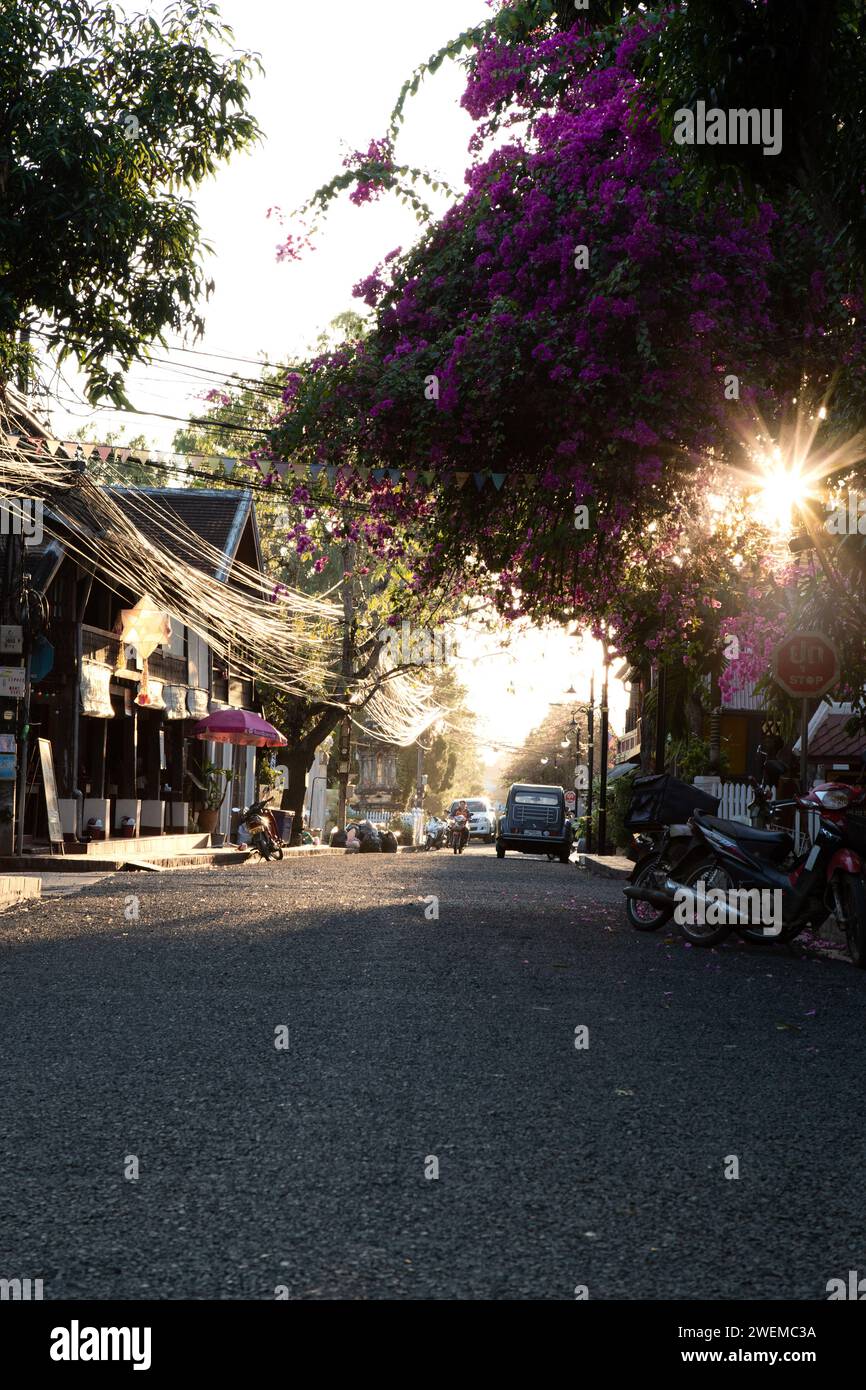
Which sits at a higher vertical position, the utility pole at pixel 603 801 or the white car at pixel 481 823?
the utility pole at pixel 603 801

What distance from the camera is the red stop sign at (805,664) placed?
47.1ft

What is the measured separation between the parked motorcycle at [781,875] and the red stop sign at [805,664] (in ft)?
5.22

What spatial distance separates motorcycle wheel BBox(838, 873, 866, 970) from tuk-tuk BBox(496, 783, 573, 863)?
34119mm

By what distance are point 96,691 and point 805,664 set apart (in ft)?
59.2

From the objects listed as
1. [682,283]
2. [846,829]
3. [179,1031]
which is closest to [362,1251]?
[179,1031]

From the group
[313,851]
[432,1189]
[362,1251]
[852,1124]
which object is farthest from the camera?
[313,851]

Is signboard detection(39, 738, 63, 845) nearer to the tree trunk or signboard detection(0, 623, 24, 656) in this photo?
signboard detection(0, 623, 24, 656)

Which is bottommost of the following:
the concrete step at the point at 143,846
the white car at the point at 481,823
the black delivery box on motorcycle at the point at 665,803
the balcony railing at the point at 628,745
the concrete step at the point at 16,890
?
the white car at the point at 481,823

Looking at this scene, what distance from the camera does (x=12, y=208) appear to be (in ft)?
39.7

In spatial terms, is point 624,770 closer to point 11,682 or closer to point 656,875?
point 11,682

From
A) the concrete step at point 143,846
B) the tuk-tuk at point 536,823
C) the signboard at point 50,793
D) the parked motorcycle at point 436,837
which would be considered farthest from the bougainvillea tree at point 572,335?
the parked motorcycle at point 436,837

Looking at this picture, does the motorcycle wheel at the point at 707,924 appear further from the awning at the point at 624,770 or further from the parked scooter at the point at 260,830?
the awning at the point at 624,770

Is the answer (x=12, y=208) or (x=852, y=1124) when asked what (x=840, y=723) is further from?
(x=852, y=1124)

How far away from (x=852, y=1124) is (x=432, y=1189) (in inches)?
81.3
